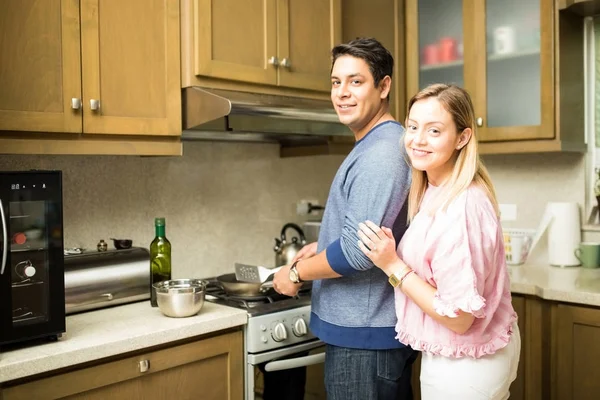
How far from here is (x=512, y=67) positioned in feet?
8.94

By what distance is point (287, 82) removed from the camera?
8.03ft

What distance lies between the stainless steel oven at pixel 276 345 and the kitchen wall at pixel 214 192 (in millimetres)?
400

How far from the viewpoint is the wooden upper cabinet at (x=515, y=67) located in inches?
102

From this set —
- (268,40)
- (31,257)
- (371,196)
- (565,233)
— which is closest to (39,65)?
(31,257)

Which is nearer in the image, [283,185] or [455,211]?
[455,211]

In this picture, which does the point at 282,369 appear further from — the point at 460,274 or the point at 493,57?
the point at 493,57

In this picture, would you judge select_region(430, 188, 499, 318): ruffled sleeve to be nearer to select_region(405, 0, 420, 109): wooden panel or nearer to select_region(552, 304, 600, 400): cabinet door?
select_region(552, 304, 600, 400): cabinet door

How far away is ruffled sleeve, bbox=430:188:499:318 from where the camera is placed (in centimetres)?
139

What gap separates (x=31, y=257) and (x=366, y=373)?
940 millimetres

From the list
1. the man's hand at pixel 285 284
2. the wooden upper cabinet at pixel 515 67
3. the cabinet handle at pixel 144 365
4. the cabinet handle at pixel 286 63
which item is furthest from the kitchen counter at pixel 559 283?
the cabinet handle at pixel 144 365

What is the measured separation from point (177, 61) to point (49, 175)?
682 millimetres

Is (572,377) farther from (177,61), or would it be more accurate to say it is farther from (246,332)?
(177,61)

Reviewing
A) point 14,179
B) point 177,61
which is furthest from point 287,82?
point 14,179

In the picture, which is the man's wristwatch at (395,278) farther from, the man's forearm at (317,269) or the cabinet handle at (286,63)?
the cabinet handle at (286,63)
